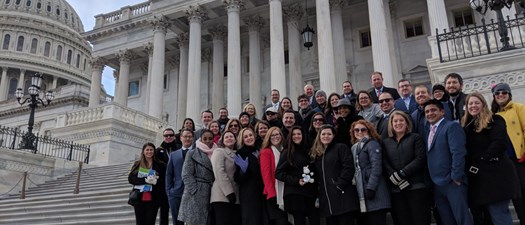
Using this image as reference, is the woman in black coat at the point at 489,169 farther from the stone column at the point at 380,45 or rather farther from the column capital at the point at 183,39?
the column capital at the point at 183,39

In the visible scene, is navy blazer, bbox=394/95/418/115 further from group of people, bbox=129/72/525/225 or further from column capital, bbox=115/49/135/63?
column capital, bbox=115/49/135/63

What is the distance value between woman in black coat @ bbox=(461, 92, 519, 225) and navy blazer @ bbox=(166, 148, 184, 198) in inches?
168

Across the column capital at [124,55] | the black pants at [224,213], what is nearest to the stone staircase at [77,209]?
the black pants at [224,213]

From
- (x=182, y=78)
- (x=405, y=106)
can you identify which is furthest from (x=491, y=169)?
(x=182, y=78)

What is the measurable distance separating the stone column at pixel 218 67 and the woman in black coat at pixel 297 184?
71.3 feet

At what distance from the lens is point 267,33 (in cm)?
2825

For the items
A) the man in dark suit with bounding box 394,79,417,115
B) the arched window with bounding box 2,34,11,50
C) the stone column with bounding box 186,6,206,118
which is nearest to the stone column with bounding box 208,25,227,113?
the stone column with bounding box 186,6,206,118

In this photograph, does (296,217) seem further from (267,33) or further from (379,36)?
(267,33)

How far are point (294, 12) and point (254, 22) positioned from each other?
9.59 ft

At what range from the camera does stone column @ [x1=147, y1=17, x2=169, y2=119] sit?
24438mm

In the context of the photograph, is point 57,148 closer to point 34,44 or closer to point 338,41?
point 338,41

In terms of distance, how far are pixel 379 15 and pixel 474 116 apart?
53.1 ft

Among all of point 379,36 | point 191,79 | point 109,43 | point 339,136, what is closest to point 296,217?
point 339,136

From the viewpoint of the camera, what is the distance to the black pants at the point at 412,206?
4.73 m
